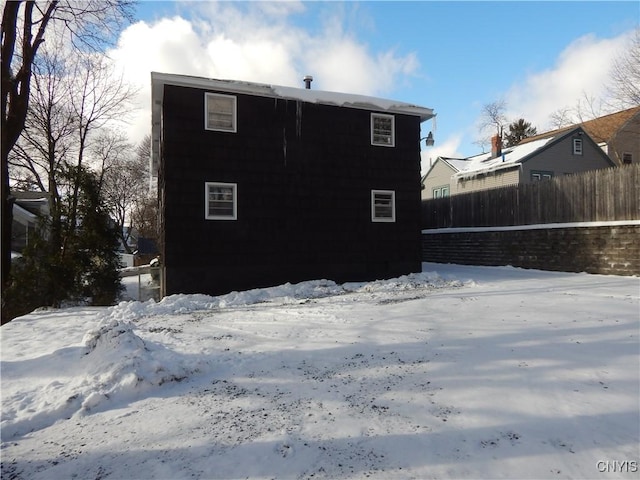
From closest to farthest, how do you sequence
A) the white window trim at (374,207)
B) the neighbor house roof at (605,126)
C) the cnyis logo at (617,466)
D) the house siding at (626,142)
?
1. the cnyis logo at (617,466)
2. the white window trim at (374,207)
3. the house siding at (626,142)
4. the neighbor house roof at (605,126)

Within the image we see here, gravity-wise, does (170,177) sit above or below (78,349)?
above

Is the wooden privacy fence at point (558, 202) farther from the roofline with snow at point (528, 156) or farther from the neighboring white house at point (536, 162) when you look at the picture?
the neighboring white house at point (536, 162)

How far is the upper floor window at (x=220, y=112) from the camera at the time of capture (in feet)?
36.5

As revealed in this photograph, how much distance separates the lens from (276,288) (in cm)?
1099

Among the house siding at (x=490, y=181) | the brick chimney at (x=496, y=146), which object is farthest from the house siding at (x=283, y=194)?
the brick chimney at (x=496, y=146)

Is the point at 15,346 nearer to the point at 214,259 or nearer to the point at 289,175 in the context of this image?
the point at 214,259

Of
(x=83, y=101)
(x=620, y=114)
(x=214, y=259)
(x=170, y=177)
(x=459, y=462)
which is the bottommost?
(x=459, y=462)

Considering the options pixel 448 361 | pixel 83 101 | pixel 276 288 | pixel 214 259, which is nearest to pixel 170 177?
pixel 214 259

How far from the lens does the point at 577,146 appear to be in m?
24.5

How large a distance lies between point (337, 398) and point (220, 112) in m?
9.71

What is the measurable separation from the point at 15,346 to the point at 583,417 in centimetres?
714

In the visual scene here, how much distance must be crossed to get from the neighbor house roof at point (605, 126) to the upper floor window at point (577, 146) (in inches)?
161

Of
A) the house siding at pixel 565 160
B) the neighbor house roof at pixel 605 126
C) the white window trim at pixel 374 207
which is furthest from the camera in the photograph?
the neighbor house roof at pixel 605 126

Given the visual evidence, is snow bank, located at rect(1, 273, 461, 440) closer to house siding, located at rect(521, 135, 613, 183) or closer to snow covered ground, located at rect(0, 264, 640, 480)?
snow covered ground, located at rect(0, 264, 640, 480)
